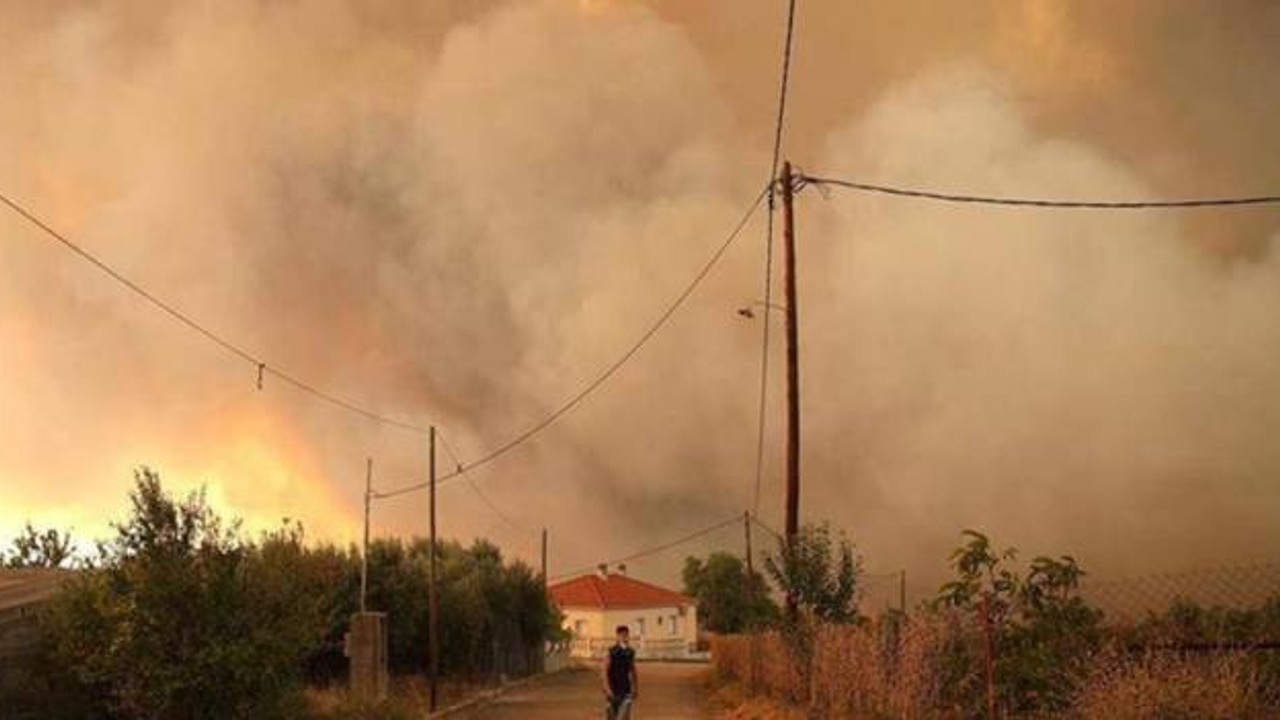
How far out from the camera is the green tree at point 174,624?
1922 cm

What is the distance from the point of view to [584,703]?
127 ft

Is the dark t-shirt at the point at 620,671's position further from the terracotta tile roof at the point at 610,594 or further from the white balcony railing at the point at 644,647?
the terracotta tile roof at the point at 610,594

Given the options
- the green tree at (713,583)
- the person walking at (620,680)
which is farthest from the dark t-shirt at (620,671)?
the green tree at (713,583)

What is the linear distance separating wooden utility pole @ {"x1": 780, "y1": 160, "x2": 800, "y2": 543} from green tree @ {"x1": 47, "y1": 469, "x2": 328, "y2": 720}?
1281cm

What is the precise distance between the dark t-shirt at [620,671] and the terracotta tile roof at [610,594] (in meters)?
103

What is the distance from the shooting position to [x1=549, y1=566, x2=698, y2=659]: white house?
120125mm

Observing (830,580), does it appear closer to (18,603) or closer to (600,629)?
(18,603)

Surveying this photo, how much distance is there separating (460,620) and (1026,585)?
118 ft

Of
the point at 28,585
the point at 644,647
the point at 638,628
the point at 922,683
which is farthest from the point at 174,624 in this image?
the point at 638,628

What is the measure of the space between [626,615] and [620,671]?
104m

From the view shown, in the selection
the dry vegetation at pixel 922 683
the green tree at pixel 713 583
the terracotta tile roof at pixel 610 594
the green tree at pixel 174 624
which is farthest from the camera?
the terracotta tile roof at pixel 610 594

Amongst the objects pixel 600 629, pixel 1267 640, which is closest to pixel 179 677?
pixel 1267 640

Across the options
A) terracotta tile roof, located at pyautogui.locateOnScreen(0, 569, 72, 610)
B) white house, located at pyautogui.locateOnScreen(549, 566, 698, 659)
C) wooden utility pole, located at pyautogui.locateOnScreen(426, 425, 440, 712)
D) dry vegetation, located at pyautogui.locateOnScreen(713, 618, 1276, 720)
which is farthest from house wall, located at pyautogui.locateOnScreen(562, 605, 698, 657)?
terracotta tile roof, located at pyautogui.locateOnScreen(0, 569, 72, 610)

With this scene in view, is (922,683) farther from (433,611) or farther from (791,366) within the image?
(433,611)
